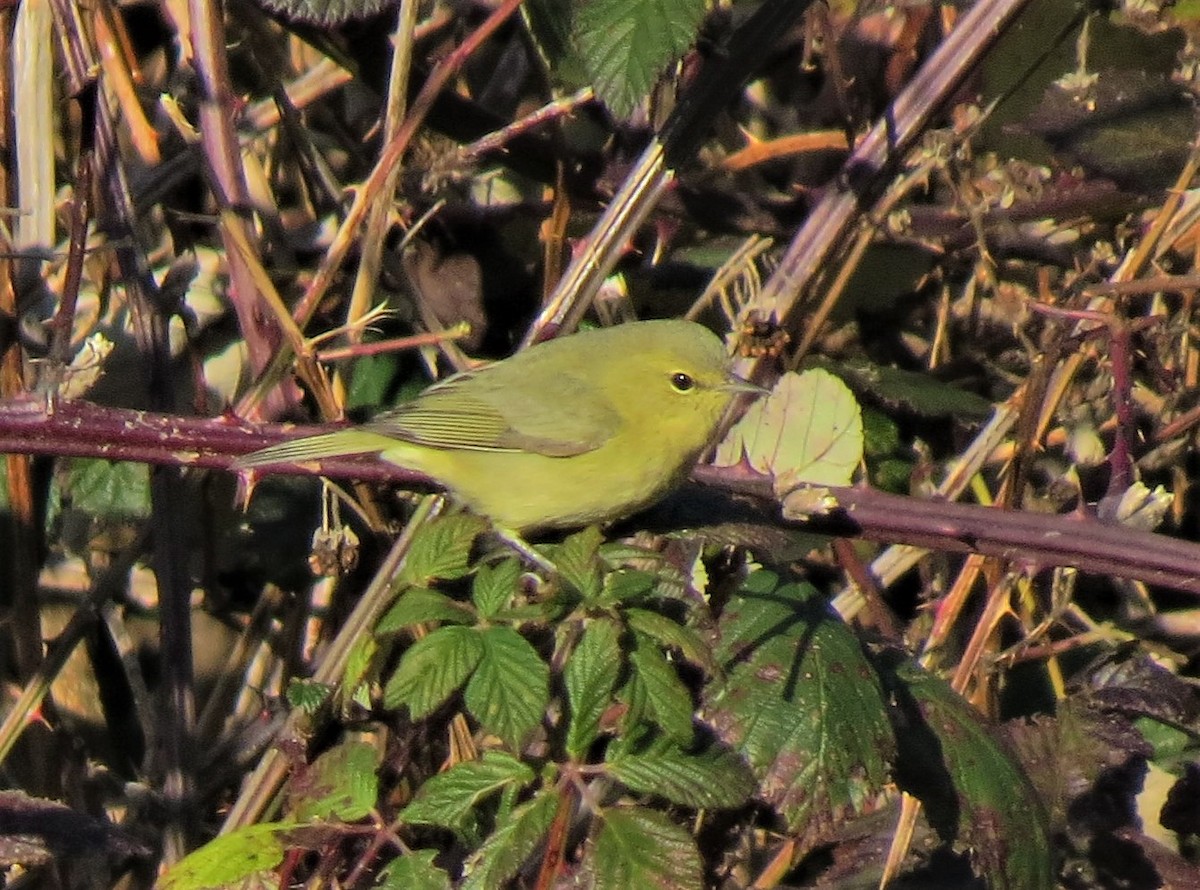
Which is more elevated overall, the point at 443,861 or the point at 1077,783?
the point at 1077,783

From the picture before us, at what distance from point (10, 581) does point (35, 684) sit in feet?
0.99

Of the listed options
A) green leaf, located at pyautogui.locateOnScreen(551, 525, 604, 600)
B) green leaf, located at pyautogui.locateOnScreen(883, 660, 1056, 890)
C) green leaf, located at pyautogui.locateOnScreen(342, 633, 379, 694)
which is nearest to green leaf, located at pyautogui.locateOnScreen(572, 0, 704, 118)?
green leaf, located at pyautogui.locateOnScreen(551, 525, 604, 600)

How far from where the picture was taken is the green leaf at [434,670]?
2.37m

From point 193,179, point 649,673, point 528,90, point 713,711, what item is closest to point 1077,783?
point 713,711

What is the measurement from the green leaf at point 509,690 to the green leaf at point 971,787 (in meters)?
0.72

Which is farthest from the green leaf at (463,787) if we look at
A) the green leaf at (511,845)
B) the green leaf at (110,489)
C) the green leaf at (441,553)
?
the green leaf at (110,489)

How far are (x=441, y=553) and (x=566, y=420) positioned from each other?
107cm

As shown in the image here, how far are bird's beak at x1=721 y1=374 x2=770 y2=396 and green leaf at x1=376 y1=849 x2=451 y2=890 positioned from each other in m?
1.32

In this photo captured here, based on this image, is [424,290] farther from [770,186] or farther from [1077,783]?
[1077,783]

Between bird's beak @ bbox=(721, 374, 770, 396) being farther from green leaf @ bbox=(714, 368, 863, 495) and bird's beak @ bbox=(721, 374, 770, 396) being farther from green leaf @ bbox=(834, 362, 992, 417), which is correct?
green leaf @ bbox=(834, 362, 992, 417)

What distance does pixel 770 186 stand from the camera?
426cm

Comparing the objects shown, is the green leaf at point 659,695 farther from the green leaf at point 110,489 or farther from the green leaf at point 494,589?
the green leaf at point 110,489

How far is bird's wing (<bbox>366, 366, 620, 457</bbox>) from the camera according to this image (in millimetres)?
3570

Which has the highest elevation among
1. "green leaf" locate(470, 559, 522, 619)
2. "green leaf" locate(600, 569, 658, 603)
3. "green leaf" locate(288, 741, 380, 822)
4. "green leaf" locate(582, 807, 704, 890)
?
"green leaf" locate(600, 569, 658, 603)
